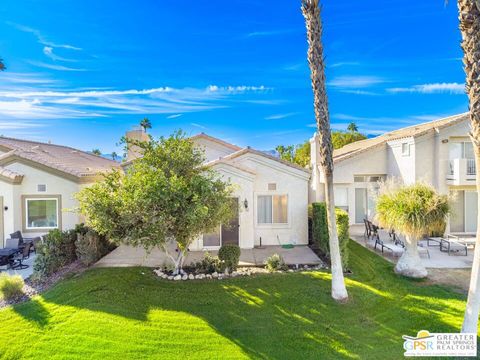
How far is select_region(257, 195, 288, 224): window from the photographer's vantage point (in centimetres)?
1750

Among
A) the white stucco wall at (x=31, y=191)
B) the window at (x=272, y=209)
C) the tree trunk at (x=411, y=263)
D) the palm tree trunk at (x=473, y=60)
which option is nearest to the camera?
the palm tree trunk at (x=473, y=60)

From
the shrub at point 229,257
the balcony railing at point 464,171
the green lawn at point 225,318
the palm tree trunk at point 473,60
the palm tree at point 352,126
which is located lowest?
the green lawn at point 225,318

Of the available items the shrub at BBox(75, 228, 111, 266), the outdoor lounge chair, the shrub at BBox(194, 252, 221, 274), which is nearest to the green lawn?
the shrub at BBox(194, 252, 221, 274)

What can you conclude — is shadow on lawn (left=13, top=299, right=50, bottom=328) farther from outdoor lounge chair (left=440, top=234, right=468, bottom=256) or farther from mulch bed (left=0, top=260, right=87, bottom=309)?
outdoor lounge chair (left=440, top=234, right=468, bottom=256)

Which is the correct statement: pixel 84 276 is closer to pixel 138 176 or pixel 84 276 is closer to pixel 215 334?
pixel 138 176

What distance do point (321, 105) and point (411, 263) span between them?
8638mm

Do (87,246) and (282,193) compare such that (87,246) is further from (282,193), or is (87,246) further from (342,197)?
(342,197)

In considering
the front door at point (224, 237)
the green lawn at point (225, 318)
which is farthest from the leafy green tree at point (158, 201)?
the front door at point (224, 237)

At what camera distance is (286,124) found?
42219mm

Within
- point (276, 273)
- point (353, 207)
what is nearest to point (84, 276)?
point (276, 273)

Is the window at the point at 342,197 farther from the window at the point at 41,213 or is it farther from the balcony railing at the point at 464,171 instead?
the window at the point at 41,213

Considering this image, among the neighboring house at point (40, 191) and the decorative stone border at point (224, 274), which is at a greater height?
the neighboring house at point (40, 191)

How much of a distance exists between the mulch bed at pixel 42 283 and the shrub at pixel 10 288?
16 cm

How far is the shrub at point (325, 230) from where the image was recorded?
40.1 feet
